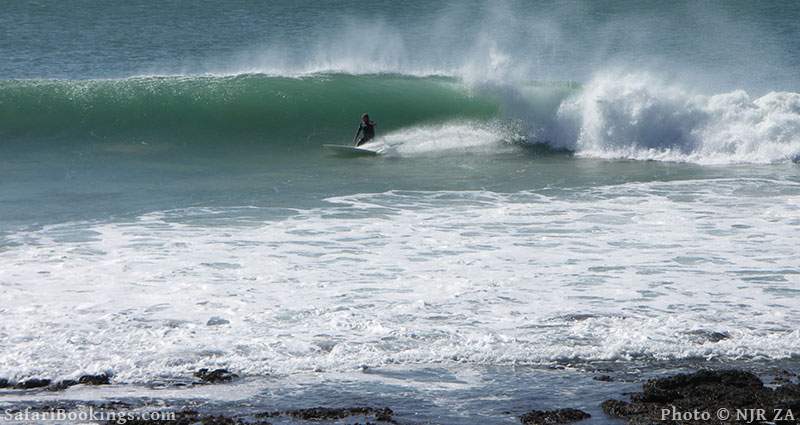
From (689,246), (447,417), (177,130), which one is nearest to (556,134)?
(177,130)

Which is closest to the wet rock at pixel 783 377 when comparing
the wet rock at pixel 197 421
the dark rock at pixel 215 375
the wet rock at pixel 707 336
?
the wet rock at pixel 707 336

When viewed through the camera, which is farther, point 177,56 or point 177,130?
point 177,56

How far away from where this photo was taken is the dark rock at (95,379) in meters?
8.38

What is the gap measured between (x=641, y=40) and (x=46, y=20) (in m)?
19.7

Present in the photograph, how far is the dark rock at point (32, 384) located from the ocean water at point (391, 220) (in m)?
0.18

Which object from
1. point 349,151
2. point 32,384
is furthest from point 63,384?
point 349,151

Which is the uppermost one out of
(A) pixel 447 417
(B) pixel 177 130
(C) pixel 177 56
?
(C) pixel 177 56

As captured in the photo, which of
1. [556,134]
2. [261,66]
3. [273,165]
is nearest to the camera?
[273,165]

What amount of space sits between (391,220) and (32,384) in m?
6.78

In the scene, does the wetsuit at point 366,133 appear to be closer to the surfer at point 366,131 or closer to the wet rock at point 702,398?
the surfer at point 366,131

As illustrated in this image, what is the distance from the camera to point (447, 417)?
7.67m

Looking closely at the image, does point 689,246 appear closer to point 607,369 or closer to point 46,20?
point 607,369

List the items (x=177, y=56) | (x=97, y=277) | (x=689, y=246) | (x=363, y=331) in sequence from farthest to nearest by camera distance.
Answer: (x=177, y=56), (x=689, y=246), (x=97, y=277), (x=363, y=331)

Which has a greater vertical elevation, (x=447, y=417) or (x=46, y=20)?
(x=46, y=20)
